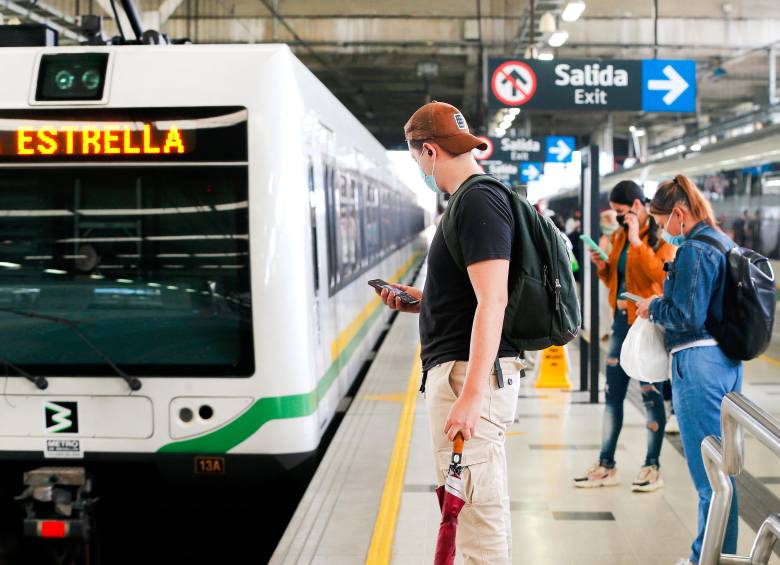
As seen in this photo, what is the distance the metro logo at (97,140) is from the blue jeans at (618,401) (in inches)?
97.7

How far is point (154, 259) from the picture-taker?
478 cm

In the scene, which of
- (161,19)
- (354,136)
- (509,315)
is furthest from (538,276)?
(161,19)

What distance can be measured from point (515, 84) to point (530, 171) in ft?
42.2

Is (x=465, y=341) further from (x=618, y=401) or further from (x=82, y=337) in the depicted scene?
(x=618, y=401)

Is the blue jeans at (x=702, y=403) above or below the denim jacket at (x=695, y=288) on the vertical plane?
below

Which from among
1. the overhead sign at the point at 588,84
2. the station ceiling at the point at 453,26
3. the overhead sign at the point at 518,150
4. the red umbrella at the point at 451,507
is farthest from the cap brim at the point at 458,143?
the overhead sign at the point at 518,150

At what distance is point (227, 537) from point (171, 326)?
1.65 m

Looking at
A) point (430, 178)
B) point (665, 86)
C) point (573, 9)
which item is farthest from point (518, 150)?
point (430, 178)

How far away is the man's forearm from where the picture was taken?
273cm

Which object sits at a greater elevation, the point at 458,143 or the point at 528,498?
the point at 458,143

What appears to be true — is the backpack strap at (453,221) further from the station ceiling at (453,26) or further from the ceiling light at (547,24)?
the station ceiling at (453,26)

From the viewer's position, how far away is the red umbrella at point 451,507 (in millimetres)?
2738

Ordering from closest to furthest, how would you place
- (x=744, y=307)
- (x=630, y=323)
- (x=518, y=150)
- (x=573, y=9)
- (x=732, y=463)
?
(x=732, y=463)
(x=744, y=307)
(x=630, y=323)
(x=573, y=9)
(x=518, y=150)

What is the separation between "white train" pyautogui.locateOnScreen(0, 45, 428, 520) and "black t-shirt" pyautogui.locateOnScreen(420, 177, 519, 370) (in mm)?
1844
